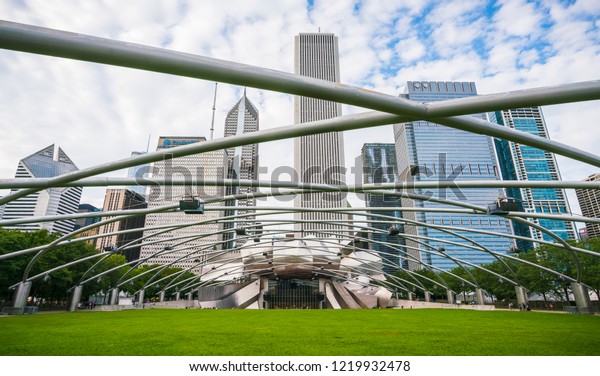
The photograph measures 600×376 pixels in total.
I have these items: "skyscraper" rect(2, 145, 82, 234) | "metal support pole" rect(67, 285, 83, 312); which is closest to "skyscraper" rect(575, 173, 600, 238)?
"metal support pole" rect(67, 285, 83, 312)

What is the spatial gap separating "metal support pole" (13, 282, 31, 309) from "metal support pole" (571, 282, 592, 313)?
164ft

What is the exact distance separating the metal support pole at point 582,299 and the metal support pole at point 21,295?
164 feet

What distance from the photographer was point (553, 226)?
139 metres

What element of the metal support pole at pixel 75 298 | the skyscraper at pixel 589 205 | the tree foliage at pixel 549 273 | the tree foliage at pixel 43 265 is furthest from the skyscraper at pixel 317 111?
the metal support pole at pixel 75 298

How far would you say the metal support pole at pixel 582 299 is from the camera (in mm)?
28844

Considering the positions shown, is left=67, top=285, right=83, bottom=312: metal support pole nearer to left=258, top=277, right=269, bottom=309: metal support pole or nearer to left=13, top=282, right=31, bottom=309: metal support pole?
left=13, top=282, right=31, bottom=309: metal support pole

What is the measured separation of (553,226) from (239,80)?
177 meters

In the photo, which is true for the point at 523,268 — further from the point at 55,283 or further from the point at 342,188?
the point at 55,283

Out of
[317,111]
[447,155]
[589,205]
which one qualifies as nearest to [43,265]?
[447,155]

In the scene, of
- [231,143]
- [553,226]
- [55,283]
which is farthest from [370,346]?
[553,226]

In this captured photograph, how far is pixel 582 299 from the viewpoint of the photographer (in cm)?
2941

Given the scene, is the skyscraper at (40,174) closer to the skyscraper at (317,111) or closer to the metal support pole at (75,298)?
the skyscraper at (317,111)

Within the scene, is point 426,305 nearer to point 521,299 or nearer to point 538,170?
point 521,299

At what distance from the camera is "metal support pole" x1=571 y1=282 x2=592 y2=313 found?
94.6ft
